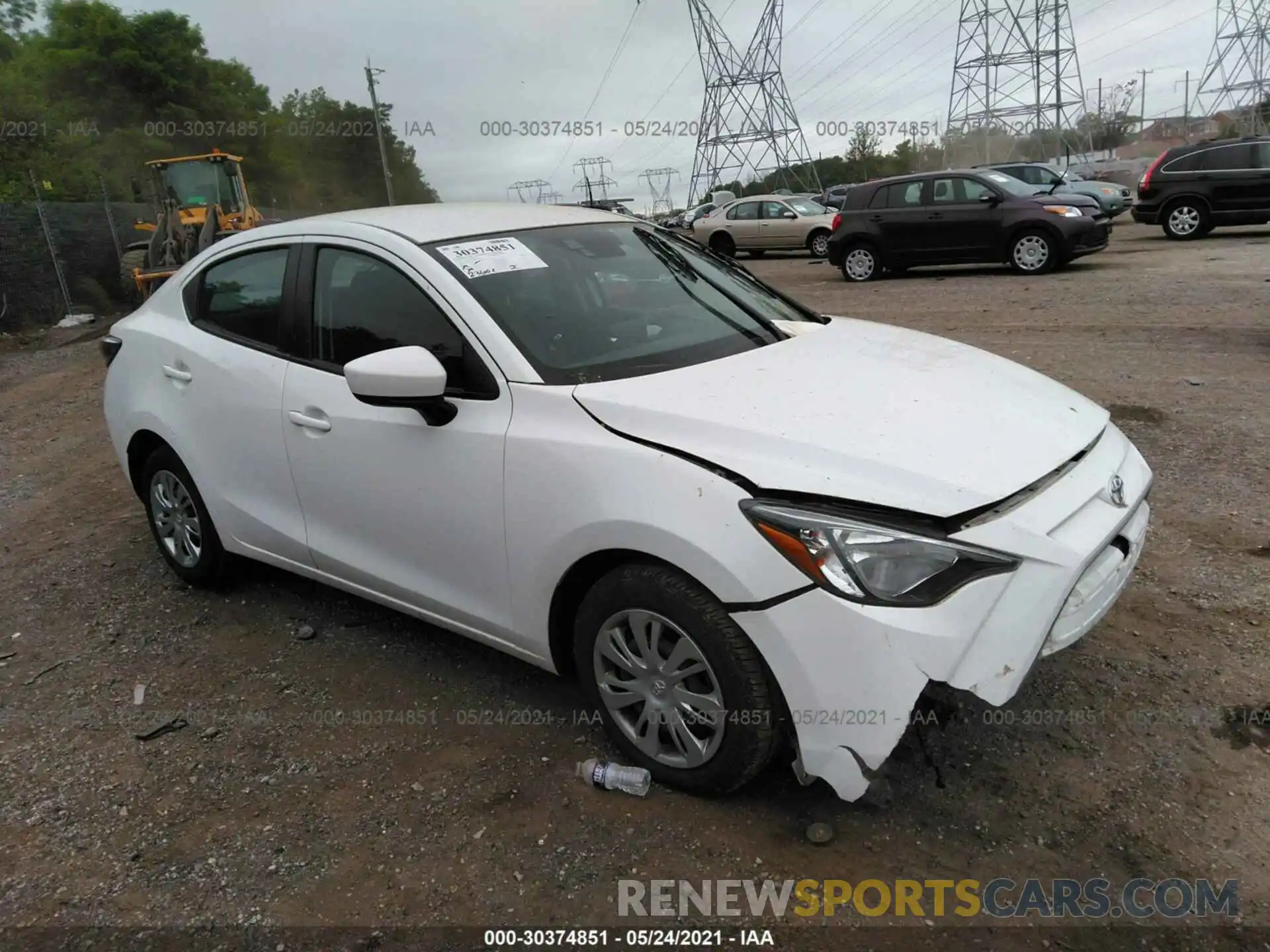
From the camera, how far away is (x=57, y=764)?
310cm

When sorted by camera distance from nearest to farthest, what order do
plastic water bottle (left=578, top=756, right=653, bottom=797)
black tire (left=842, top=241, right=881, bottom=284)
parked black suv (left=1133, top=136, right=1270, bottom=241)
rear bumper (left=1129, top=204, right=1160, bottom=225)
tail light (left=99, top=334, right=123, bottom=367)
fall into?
1. plastic water bottle (left=578, top=756, right=653, bottom=797)
2. tail light (left=99, top=334, right=123, bottom=367)
3. parked black suv (left=1133, top=136, right=1270, bottom=241)
4. black tire (left=842, top=241, right=881, bottom=284)
5. rear bumper (left=1129, top=204, right=1160, bottom=225)

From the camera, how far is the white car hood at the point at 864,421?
7.29 ft

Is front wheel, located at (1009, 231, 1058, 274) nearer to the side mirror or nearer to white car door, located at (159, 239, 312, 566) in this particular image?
white car door, located at (159, 239, 312, 566)

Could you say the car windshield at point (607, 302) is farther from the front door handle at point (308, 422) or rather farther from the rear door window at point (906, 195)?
the rear door window at point (906, 195)

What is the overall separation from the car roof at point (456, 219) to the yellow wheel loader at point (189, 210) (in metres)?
14.1

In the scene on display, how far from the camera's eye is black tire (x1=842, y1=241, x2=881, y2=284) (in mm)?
14609

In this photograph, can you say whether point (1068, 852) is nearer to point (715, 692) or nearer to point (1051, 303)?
point (715, 692)

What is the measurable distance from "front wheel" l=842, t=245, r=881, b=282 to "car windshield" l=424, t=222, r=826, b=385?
11.6 meters

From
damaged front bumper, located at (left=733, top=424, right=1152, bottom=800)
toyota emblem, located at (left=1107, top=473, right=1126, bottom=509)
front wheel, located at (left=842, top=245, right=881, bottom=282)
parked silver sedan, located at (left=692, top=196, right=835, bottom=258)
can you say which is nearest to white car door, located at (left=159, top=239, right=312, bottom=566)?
damaged front bumper, located at (left=733, top=424, right=1152, bottom=800)

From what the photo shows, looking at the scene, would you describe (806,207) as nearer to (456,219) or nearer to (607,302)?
(456,219)

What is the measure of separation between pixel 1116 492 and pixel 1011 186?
12.4 metres

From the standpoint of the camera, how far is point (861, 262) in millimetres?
14758

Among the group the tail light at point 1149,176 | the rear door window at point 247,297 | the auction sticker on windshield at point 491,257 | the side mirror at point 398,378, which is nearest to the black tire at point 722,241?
Answer: the tail light at point 1149,176

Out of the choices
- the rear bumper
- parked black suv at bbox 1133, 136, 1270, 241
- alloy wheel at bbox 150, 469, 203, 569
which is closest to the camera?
alloy wheel at bbox 150, 469, 203, 569
